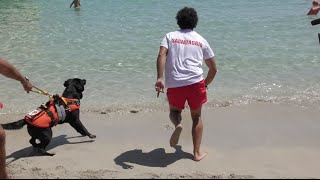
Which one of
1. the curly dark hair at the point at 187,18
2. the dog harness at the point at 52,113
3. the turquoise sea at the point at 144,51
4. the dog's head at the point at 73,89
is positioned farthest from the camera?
the turquoise sea at the point at 144,51

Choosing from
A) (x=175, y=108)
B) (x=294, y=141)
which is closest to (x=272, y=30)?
(x=294, y=141)

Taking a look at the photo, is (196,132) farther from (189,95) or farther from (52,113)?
(52,113)

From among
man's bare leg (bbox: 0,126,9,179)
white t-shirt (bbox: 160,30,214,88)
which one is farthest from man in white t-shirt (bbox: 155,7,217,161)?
man's bare leg (bbox: 0,126,9,179)

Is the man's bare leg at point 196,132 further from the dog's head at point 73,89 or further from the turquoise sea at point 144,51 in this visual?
the turquoise sea at point 144,51

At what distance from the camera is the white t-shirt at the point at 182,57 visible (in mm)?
4520

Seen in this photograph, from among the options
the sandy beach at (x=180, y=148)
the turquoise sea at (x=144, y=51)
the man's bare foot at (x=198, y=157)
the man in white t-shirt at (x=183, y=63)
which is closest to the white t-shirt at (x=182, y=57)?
the man in white t-shirt at (x=183, y=63)

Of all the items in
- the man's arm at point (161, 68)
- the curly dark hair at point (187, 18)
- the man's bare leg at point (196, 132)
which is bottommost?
the man's bare leg at point (196, 132)

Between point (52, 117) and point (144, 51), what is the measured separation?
5735mm

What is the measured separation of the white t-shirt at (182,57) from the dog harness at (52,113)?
1296mm

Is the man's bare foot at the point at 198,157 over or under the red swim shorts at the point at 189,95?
under

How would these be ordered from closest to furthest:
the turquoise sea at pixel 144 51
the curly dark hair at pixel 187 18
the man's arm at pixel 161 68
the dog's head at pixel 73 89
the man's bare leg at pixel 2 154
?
the man's bare leg at pixel 2 154 < the man's arm at pixel 161 68 < the curly dark hair at pixel 187 18 < the dog's head at pixel 73 89 < the turquoise sea at pixel 144 51

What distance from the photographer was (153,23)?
14016 mm

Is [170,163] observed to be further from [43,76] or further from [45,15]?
[45,15]

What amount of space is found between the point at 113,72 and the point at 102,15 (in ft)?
26.5
